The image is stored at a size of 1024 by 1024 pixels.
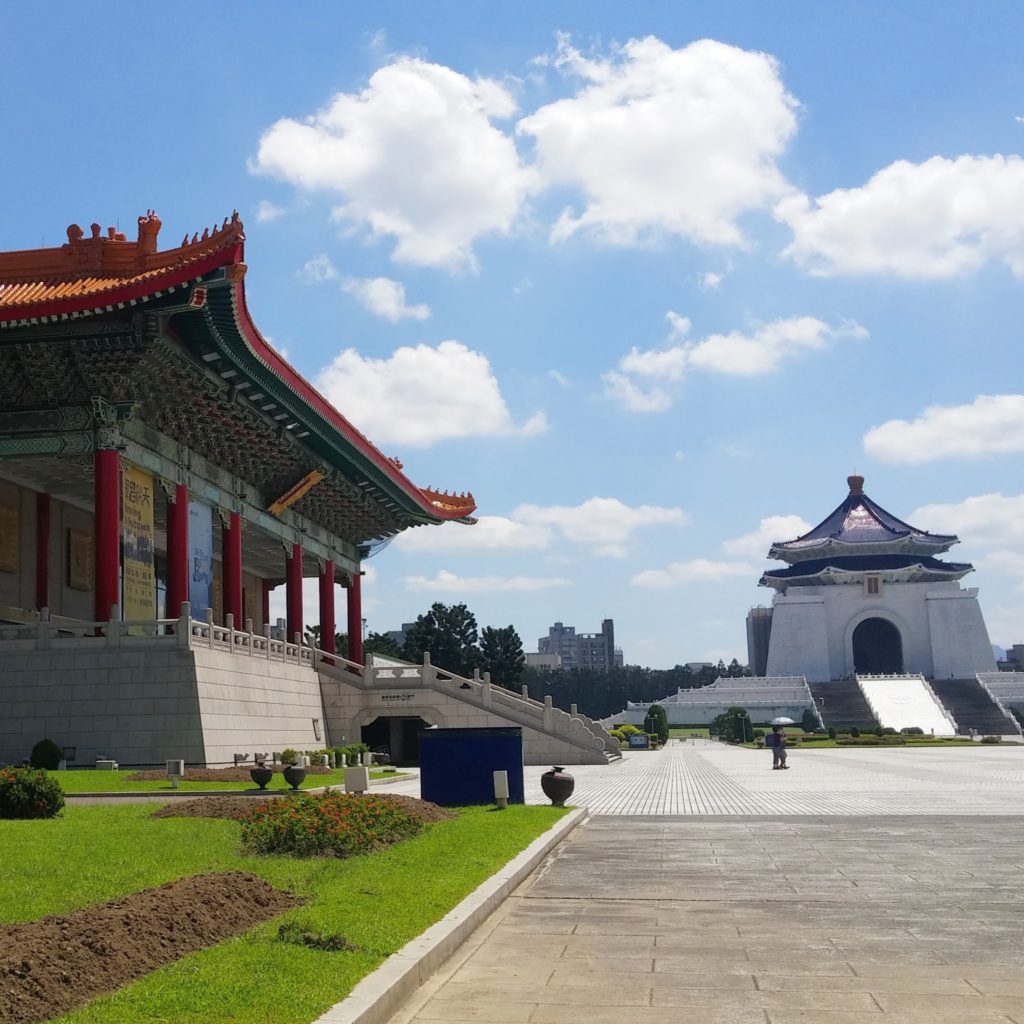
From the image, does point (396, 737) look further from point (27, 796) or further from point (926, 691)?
point (926, 691)

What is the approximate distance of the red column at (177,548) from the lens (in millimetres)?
28844

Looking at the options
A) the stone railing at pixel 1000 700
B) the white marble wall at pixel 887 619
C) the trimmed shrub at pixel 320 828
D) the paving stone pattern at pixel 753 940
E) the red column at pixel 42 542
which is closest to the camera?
the paving stone pattern at pixel 753 940

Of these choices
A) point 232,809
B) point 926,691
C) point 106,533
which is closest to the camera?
point 232,809

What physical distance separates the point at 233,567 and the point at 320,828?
2267 cm

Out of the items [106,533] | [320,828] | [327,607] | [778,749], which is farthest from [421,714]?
[320,828]

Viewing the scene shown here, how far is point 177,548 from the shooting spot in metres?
29.0

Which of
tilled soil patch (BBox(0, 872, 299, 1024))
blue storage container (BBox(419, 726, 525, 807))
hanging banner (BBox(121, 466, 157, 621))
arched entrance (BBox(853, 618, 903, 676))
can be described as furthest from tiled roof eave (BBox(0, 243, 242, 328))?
arched entrance (BBox(853, 618, 903, 676))

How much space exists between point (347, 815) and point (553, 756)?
24.1 meters

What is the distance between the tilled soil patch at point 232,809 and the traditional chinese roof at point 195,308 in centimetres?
1218

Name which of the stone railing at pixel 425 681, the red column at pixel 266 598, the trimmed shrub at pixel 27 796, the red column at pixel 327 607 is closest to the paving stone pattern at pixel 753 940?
the trimmed shrub at pixel 27 796

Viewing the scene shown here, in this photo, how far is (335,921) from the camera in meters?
7.24

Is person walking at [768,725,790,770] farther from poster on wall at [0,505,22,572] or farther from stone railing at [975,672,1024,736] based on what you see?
stone railing at [975,672,1024,736]

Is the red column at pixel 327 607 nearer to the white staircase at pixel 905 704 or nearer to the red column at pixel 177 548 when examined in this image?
the red column at pixel 177 548

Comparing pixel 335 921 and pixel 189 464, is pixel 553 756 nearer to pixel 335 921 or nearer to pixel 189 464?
pixel 189 464
